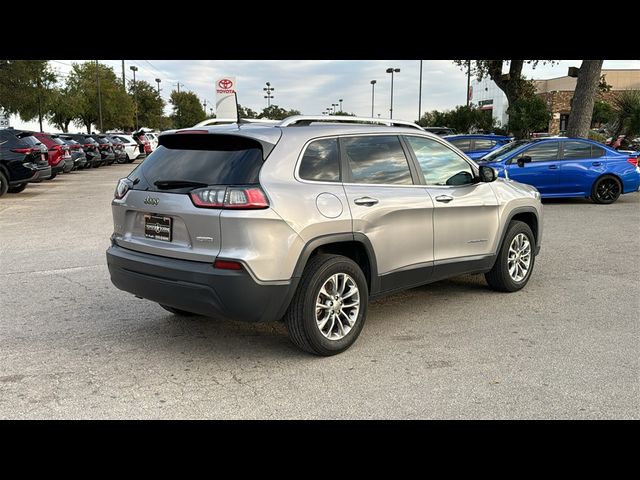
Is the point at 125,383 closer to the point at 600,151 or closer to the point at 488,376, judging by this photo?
the point at 488,376

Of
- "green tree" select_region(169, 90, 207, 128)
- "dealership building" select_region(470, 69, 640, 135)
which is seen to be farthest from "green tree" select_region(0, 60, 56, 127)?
"green tree" select_region(169, 90, 207, 128)

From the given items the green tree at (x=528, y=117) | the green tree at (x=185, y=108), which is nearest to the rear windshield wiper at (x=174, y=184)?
the green tree at (x=528, y=117)

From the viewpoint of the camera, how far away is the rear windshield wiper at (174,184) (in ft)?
14.2

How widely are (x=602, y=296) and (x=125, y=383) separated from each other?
4836 millimetres

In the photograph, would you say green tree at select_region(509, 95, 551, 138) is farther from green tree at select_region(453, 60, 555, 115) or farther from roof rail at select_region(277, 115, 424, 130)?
roof rail at select_region(277, 115, 424, 130)

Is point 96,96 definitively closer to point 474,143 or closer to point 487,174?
point 474,143

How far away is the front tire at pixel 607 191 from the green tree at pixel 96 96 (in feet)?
164

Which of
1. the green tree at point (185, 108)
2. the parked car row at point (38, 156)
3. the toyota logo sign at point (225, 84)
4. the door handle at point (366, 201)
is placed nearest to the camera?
the door handle at point (366, 201)

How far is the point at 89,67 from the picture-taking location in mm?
61906

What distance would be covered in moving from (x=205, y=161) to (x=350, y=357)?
1.85m

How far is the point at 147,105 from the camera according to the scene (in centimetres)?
8094

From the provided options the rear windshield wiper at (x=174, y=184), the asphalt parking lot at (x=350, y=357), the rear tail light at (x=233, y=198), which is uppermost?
the rear windshield wiper at (x=174, y=184)

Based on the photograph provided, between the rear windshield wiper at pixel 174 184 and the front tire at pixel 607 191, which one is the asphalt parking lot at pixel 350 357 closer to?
the rear windshield wiper at pixel 174 184

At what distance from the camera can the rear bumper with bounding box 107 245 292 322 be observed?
410cm
